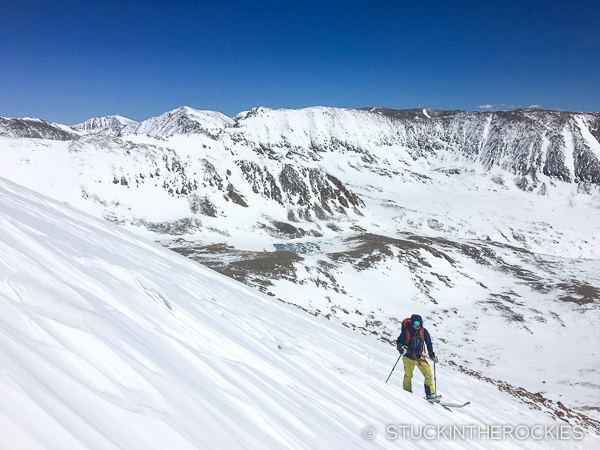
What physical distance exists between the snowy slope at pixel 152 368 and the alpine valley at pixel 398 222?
4.48m

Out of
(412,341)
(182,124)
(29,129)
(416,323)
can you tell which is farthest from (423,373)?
(29,129)

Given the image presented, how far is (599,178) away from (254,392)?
128 m

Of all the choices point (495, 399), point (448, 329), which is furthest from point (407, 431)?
point (448, 329)

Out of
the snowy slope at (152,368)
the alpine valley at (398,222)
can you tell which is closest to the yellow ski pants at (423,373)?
the snowy slope at (152,368)

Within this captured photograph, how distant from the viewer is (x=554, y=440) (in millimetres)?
7488

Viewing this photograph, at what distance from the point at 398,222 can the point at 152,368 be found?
63.5 meters

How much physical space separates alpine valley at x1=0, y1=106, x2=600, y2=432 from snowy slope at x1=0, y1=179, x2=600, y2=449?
4.48 m

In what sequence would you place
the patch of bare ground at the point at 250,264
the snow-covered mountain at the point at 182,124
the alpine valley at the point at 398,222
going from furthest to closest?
the snow-covered mountain at the point at 182,124, the patch of bare ground at the point at 250,264, the alpine valley at the point at 398,222

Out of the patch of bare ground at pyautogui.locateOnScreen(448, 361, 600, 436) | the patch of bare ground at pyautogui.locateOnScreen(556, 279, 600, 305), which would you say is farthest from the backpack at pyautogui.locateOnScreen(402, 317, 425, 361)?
the patch of bare ground at pyautogui.locateOnScreen(556, 279, 600, 305)

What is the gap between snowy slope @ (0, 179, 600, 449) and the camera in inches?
68.6

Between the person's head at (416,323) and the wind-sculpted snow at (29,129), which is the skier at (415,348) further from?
the wind-sculpted snow at (29,129)

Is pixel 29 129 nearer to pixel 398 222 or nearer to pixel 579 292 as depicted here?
pixel 398 222

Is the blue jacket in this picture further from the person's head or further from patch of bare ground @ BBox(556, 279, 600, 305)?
patch of bare ground @ BBox(556, 279, 600, 305)

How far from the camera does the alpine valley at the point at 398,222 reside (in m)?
18.7
